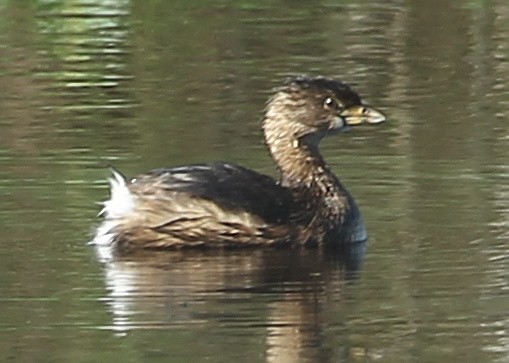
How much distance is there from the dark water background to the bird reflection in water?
0.02 m

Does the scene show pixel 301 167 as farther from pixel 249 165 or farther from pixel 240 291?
pixel 240 291

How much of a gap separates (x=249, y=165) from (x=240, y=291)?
3050mm

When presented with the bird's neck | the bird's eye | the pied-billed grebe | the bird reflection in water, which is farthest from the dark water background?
the bird's eye

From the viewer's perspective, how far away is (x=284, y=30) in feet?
63.4

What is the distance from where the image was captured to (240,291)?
10.4 meters

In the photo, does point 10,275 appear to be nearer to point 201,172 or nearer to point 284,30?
point 201,172

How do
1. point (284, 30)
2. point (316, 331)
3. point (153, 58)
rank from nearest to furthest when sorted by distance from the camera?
point (316, 331) < point (153, 58) < point (284, 30)

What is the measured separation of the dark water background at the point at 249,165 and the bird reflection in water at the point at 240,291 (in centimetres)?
2

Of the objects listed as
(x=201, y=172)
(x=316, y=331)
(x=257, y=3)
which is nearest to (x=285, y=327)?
(x=316, y=331)

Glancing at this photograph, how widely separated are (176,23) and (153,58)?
1.88 m

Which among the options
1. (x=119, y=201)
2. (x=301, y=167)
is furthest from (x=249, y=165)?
(x=119, y=201)

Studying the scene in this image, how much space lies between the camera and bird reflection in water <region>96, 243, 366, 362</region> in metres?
9.62

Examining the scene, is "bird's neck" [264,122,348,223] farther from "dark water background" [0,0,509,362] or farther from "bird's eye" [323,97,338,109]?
"dark water background" [0,0,509,362]

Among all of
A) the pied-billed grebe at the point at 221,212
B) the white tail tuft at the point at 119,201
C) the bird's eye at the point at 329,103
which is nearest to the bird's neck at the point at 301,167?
the pied-billed grebe at the point at 221,212
